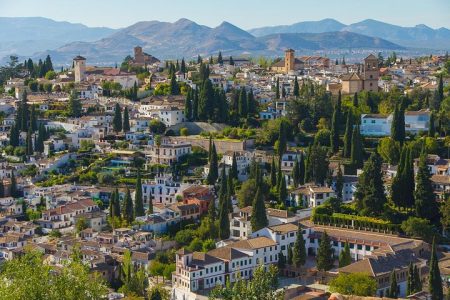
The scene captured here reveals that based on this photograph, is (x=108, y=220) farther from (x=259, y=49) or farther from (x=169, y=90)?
(x=259, y=49)

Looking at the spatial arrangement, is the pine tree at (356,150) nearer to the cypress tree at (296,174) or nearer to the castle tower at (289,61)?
the cypress tree at (296,174)

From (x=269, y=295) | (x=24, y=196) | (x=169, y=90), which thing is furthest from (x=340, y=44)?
(x=269, y=295)

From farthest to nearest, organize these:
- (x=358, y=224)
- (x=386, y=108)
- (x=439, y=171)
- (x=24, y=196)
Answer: (x=386, y=108) < (x=24, y=196) < (x=439, y=171) < (x=358, y=224)

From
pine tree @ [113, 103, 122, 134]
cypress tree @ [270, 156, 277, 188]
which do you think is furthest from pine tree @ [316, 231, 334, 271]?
pine tree @ [113, 103, 122, 134]

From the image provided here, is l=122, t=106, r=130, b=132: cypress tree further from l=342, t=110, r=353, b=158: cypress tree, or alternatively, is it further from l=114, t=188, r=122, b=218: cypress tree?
l=342, t=110, r=353, b=158: cypress tree

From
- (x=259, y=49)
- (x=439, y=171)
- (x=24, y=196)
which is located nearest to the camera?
(x=439, y=171)

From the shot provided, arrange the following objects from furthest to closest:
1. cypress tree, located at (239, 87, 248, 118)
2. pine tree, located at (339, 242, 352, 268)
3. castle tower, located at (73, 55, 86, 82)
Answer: castle tower, located at (73, 55, 86, 82)
cypress tree, located at (239, 87, 248, 118)
pine tree, located at (339, 242, 352, 268)

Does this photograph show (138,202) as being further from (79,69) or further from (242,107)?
(79,69)

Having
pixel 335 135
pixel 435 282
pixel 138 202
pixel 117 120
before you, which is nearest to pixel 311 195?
pixel 335 135
